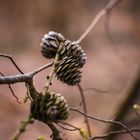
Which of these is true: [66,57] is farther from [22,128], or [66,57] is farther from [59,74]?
[22,128]

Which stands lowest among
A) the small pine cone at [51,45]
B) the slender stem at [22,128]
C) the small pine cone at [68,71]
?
the slender stem at [22,128]

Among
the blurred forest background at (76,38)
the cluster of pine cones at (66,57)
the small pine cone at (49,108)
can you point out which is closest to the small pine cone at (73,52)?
the cluster of pine cones at (66,57)

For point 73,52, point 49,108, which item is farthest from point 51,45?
point 49,108

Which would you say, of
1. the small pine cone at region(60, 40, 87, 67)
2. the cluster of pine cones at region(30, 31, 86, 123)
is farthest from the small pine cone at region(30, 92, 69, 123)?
the small pine cone at region(60, 40, 87, 67)

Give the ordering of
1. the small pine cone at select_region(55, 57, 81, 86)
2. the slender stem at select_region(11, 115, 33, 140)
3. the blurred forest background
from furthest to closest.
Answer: the blurred forest background
the small pine cone at select_region(55, 57, 81, 86)
the slender stem at select_region(11, 115, 33, 140)

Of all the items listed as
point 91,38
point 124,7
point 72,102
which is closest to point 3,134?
point 72,102

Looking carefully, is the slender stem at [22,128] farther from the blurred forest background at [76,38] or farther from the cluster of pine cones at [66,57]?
the blurred forest background at [76,38]

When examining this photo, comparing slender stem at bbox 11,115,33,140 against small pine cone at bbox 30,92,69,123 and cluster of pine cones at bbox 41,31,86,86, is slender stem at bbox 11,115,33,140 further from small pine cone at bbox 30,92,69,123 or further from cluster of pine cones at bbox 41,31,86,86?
cluster of pine cones at bbox 41,31,86,86
